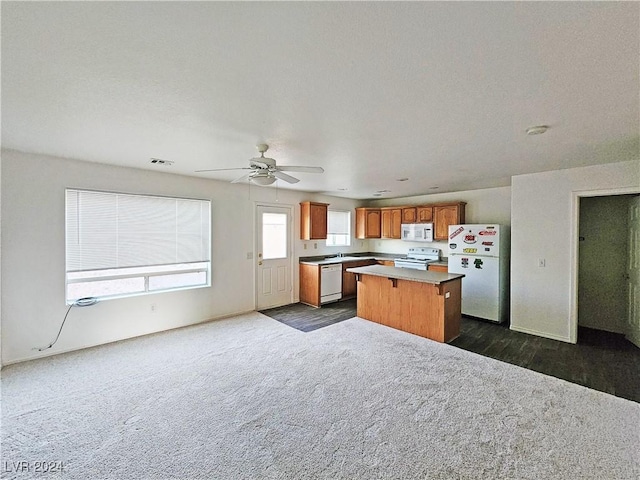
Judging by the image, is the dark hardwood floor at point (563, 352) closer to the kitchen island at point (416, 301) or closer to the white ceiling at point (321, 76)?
the kitchen island at point (416, 301)

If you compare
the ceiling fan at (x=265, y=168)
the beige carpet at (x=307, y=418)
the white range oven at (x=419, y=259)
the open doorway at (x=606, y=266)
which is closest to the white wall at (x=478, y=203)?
the white range oven at (x=419, y=259)

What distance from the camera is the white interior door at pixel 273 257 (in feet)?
17.8

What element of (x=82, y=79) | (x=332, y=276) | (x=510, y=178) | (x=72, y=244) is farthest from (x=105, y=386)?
(x=510, y=178)

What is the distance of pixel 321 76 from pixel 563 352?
4.32 meters

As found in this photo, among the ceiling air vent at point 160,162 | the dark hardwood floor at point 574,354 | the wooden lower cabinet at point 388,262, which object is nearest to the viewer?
the dark hardwood floor at point 574,354

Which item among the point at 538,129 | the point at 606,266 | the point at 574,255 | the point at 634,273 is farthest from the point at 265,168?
the point at 606,266

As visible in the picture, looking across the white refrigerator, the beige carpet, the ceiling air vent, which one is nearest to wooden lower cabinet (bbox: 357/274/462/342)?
the beige carpet

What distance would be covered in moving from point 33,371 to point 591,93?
5550mm

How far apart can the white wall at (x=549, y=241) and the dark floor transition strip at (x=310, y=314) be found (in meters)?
2.75

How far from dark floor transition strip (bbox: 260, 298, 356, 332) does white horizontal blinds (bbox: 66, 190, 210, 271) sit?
5.64ft

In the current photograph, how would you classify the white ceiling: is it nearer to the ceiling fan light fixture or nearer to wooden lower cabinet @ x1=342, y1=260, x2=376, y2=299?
the ceiling fan light fixture

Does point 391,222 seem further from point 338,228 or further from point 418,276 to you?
point 418,276

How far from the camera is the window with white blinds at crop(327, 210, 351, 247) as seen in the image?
6.90m

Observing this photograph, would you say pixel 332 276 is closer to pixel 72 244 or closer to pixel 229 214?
pixel 229 214
